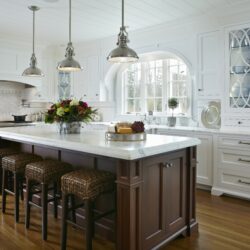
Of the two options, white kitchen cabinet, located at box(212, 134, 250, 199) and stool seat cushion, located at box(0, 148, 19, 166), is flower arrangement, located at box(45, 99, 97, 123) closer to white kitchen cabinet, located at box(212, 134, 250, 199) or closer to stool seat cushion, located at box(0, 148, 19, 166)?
stool seat cushion, located at box(0, 148, 19, 166)

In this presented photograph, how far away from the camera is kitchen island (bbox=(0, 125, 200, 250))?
83.7 inches

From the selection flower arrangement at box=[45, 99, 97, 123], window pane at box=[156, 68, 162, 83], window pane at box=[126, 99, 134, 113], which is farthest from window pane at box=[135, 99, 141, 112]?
flower arrangement at box=[45, 99, 97, 123]

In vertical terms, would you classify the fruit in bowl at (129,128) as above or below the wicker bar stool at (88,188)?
above

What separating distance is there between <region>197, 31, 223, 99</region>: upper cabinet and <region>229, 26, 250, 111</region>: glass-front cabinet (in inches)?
7.4

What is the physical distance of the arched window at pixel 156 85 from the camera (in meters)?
5.02

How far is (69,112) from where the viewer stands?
10.3ft

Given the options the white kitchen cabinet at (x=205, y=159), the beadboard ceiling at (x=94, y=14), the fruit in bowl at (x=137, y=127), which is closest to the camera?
the fruit in bowl at (x=137, y=127)

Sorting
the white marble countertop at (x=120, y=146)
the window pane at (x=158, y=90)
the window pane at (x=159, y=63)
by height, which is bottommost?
the white marble countertop at (x=120, y=146)

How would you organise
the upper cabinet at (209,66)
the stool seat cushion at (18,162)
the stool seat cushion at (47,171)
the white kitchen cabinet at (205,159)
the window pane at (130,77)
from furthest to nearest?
the window pane at (130,77) → the upper cabinet at (209,66) → the white kitchen cabinet at (205,159) → the stool seat cushion at (18,162) → the stool seat cushion at (47,171)

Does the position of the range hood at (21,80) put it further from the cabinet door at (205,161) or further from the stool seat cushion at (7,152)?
the cabinet door at (205,161)

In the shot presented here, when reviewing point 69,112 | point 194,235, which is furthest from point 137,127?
point 194,235

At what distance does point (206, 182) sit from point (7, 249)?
274cm

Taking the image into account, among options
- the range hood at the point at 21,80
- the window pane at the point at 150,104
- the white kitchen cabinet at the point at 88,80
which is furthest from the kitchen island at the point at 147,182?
the range hood at the point at 21,80

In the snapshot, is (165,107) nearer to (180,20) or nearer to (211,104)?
(211,104)
